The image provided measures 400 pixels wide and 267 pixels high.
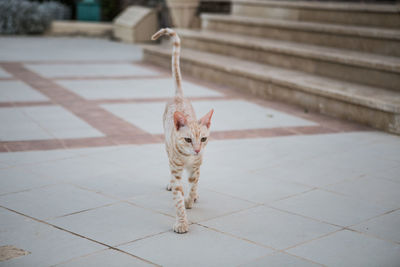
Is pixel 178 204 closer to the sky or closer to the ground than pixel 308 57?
closer to the ground

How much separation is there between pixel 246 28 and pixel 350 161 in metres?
6.68

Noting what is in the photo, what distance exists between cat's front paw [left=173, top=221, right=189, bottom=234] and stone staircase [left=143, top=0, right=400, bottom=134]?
3.88 m

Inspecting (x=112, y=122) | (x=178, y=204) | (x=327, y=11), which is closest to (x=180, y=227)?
(x=178, y=204)

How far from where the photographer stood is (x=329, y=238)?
144 inches

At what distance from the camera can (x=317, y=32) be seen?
9719 millimetres

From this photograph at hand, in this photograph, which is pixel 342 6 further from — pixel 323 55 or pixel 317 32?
pixel 323 55

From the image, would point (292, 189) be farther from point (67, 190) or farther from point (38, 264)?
point (38, 264)

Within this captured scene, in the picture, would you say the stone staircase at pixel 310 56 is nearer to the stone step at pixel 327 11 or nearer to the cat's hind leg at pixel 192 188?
the stone step at pixel 327 11

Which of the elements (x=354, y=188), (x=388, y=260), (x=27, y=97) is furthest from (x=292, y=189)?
(x=27, y=97)

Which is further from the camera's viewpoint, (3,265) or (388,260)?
(388,260)

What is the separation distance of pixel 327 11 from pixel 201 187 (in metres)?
6.68

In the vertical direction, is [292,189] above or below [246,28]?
below

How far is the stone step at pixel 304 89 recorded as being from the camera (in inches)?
271

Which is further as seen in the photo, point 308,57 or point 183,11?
point 183,11
